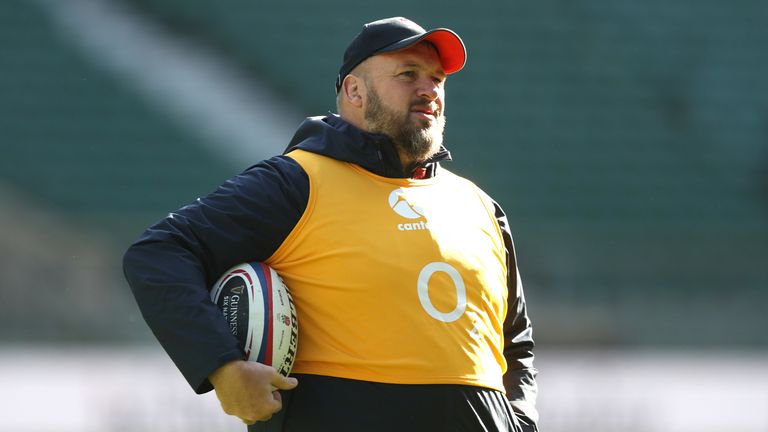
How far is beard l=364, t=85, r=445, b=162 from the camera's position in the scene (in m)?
2.66

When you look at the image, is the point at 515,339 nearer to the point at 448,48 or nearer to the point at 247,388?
the point at 448,48

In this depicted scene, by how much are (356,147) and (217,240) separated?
43 cm

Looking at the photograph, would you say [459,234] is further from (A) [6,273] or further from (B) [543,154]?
(B) [543,154]

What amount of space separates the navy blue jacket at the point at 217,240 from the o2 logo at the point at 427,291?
29 cm

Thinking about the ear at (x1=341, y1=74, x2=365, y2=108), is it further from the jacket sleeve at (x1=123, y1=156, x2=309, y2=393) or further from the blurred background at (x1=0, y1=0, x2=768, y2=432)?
the blurred background at (x1=0, y1=0, x2=768, y2=432)

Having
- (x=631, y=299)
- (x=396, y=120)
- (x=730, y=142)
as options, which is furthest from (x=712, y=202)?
(x=396, y=120)

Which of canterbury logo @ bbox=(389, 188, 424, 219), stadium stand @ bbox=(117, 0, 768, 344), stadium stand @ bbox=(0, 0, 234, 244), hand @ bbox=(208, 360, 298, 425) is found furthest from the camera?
stadium stand @ bbox=(117, 0, 768, 344)

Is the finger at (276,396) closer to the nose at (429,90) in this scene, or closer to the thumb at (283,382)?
the thumb at (283,382)

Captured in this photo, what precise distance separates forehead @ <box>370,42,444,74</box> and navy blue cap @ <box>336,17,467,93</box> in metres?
0.02

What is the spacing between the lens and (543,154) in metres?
10.8

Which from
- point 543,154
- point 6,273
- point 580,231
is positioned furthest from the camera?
point 543,154

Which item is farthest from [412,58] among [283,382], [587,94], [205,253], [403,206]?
[587,94]

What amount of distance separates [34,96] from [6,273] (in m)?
3.01

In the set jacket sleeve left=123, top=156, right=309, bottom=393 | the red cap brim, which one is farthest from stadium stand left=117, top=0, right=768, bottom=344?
jacket sleeve left=123, top=156, right=309, bottom=393
